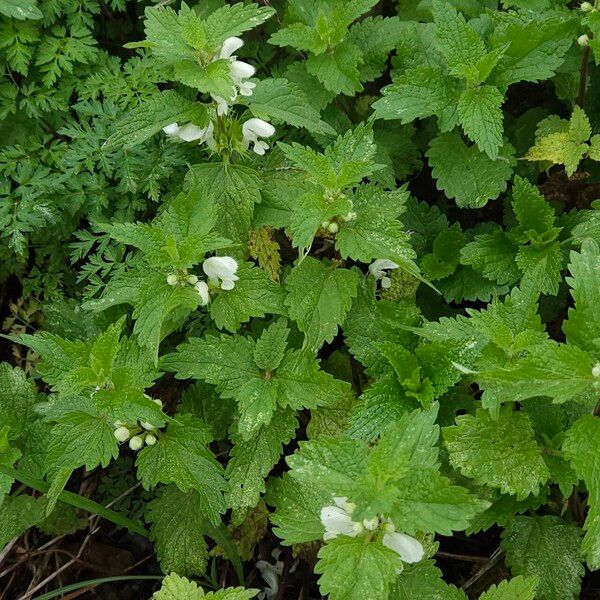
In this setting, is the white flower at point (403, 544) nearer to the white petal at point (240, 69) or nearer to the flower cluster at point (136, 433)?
the flower cluster at point (136, 433)

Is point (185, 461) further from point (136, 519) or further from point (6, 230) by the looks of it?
point (6, 230)

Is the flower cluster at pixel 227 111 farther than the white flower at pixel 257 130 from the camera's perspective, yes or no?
No

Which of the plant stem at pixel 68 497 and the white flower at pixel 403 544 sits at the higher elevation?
the white flower at pixel 403 544

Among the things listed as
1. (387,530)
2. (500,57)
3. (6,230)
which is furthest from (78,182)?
(387,530)

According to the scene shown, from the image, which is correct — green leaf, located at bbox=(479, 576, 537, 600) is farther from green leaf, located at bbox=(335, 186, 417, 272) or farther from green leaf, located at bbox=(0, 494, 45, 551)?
green leaf, located at bbox=(0, 494, 45, 551)

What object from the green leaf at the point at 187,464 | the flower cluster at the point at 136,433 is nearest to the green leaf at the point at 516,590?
the green leaf at the point at 187,464

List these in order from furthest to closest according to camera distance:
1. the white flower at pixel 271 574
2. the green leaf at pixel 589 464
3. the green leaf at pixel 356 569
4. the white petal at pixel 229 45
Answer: the white flower at pixel 271 574 → the white petal at pixel 229 45 → the green leaf at pixel 589 464 → the green leaf at pixel 356 569

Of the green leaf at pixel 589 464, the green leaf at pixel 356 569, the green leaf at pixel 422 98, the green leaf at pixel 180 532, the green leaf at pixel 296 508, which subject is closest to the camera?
the green leaf at pixel 356 569
